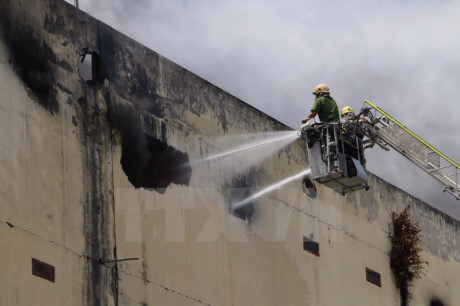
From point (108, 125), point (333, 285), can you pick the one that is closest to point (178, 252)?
point (108, 125)

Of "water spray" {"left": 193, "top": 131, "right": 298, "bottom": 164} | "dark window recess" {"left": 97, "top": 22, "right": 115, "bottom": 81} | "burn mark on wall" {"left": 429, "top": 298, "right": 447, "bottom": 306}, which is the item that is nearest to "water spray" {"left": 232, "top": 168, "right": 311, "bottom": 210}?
"water spray" {"left": 193, "top": 131, "right": 298, "bottom": 164}

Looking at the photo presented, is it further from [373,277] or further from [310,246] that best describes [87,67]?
[373,277]

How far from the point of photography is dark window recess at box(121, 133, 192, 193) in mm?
20312

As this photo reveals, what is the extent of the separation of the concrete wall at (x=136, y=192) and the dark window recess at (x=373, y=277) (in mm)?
308

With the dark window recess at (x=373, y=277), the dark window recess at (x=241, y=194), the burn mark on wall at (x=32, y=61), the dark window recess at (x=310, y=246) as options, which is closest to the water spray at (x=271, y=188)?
the dark window recess at (x=241, y=194)

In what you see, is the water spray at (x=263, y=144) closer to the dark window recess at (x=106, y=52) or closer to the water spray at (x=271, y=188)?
the water spray at (x=271, y=188)

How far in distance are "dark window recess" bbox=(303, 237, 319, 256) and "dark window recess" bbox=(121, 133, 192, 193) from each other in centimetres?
398

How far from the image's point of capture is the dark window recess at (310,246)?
2475cm

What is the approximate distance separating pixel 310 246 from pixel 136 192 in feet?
19.1

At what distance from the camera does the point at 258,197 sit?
23.6m

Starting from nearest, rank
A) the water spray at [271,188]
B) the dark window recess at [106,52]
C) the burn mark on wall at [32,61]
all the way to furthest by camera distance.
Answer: the burn mark on wall at [32,61] → the dark window recess at [106,52] → the water spray at [271,188]

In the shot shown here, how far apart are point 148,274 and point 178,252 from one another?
1.03 meters

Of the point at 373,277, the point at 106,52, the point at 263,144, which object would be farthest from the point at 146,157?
the point at 373,277

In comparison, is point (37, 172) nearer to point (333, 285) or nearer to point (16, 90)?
point (16, 90)
